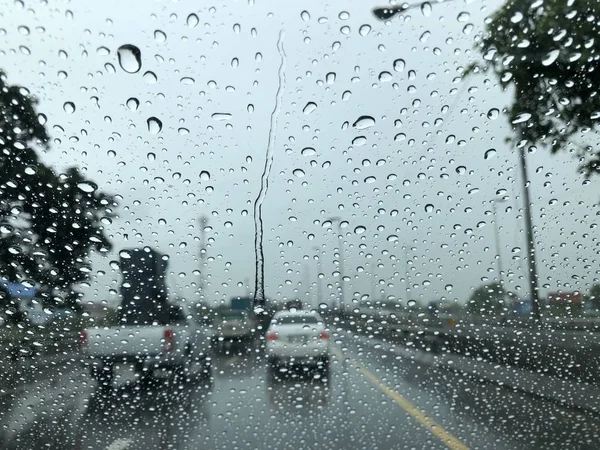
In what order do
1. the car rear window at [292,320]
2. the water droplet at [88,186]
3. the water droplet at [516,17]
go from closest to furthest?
the car rear window at [292,320], the water droplet at [516,17], the water droplet at [88,186]

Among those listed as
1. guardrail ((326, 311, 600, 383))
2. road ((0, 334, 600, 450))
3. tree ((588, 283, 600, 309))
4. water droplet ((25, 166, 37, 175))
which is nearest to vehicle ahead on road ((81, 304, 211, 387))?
road ((0, 334, 600, 450))

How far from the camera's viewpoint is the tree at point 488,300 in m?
5.57

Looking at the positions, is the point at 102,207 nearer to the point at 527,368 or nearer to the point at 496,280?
the point at 496,280

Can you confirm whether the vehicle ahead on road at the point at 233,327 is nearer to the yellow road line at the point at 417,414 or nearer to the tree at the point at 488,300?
the yellow road line at the point at 417,414

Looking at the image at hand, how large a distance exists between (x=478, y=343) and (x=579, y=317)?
954 millimetres

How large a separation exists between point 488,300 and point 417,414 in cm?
113

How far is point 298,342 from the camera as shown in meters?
5.69

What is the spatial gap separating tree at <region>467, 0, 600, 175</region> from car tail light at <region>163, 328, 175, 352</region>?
3.34 metres

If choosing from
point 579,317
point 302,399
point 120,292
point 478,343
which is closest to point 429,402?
point 478,343

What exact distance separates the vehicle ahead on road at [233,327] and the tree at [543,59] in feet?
9.04

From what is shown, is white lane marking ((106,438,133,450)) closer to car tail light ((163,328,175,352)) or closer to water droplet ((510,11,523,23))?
car tail light ((163,328,175,352))

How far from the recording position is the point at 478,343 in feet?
18.9

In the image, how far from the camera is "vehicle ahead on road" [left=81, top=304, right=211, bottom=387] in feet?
18.3

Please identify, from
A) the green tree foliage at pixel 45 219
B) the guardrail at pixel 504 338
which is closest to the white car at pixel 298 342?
the guardrail at pixel 504 338
